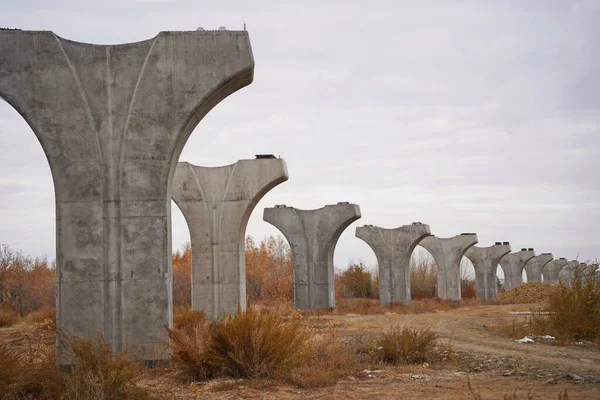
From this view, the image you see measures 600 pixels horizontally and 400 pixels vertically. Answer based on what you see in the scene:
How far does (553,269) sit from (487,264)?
2479cm

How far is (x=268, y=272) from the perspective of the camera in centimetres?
5806

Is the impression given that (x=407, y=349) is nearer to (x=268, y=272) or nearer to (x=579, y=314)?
(x=579, y=314)

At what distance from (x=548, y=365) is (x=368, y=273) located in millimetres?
46365

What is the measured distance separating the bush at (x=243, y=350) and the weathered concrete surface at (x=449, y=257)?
118ft

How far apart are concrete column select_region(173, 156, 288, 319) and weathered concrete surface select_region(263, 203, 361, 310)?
358 inches

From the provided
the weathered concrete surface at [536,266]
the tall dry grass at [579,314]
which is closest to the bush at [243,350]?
the tall dry grass at [579,314]

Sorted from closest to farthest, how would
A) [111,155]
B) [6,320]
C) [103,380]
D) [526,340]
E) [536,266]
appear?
[103,380] → [111,155] → [526,340] → [6,320] → [536,266]

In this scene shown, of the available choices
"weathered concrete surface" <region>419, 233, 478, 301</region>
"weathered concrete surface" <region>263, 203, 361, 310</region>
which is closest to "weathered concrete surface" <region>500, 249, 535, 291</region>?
"weathered concrete surface" <region>419, 233, 478, 301</region>

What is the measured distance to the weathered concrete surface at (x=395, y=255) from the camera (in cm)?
3794

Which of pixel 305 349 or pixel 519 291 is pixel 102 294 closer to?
pixel 305 349

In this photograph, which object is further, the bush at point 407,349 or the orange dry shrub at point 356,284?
the orange dry shrub at point 356,284

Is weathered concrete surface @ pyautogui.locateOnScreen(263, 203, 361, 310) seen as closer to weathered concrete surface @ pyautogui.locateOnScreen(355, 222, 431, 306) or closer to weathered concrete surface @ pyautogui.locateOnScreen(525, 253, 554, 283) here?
weathered concrete surface @ pyautogui.locateOnScreen(355, 222, 431, 306)

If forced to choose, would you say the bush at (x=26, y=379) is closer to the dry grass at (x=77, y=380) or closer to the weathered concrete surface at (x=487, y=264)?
the dry grass at (x=77, y=380)

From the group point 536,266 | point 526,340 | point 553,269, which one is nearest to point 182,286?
point 526,340
